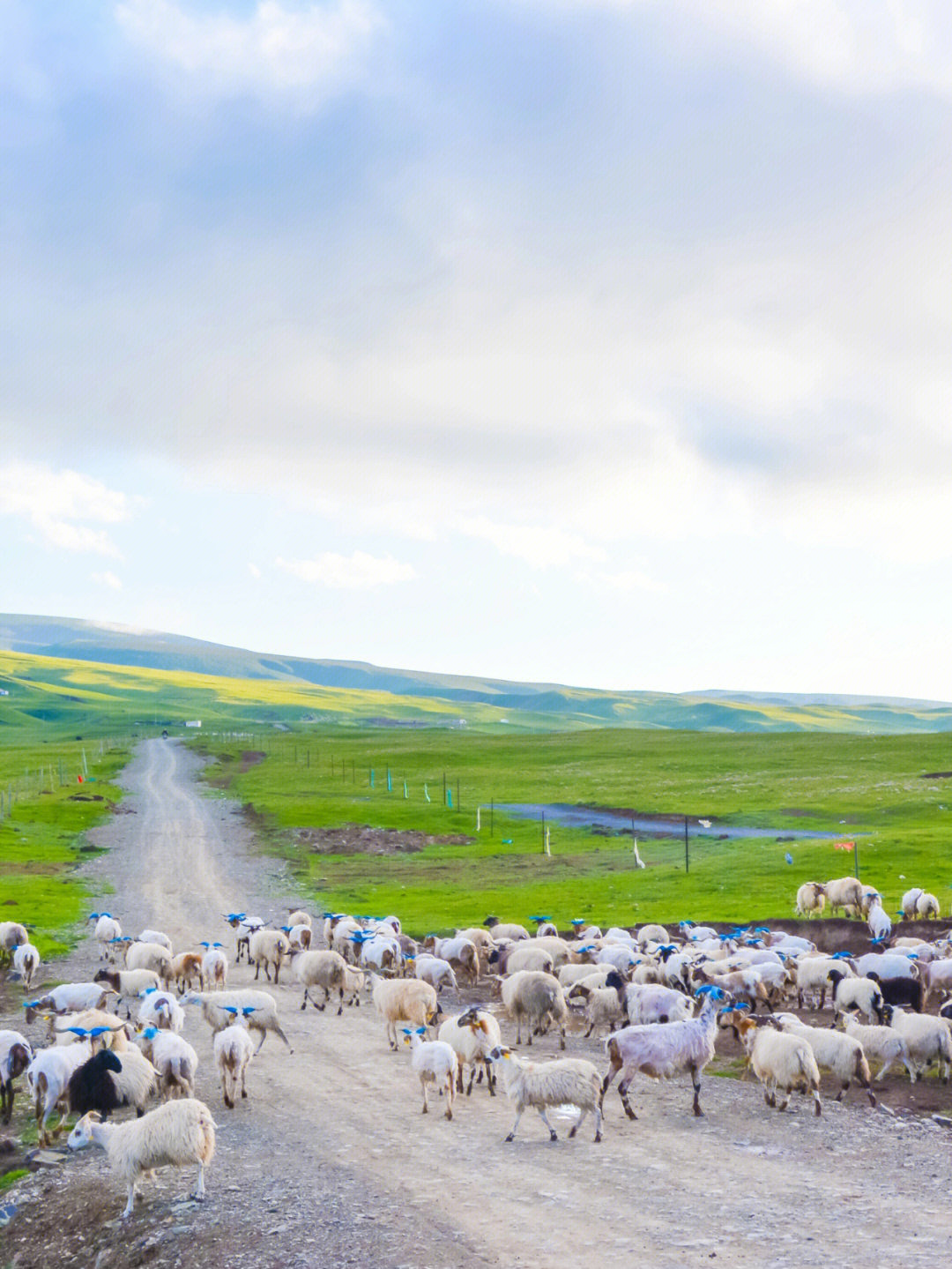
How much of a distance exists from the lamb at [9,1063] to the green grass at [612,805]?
20585 mm

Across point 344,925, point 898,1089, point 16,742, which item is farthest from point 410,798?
point 16,742

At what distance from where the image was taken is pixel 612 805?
84.8 m

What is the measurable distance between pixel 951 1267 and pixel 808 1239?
1637mm

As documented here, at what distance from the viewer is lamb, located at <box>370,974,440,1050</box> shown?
21.8 meters

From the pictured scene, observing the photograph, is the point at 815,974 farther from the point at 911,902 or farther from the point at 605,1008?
the point at 911,902

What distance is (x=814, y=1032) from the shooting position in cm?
1847

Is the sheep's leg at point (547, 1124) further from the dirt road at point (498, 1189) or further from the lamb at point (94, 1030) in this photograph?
the lamb at point (94, 1030)

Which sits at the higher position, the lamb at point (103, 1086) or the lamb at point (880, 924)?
the lamb at point (103, 1086)

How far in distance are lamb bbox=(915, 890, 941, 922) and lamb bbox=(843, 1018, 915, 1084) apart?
1911 cm

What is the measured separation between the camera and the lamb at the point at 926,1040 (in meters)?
19.2

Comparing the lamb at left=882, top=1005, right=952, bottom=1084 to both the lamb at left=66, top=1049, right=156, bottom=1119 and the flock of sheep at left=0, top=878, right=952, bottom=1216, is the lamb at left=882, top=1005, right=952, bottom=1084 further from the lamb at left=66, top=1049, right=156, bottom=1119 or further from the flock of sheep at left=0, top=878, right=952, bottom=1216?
the lamb at left=66, top=1049, right=156, bottom=1119

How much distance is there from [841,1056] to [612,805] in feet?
221

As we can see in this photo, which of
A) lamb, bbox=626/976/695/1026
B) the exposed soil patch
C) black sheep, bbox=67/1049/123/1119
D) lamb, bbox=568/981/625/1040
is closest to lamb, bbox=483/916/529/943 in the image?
lamb, bbox=568/981/625/1040

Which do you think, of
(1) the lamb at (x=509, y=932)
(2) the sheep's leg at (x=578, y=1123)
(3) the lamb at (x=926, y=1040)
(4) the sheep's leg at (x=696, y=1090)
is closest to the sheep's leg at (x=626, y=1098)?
(2) the sheep's leg at (x=578, y=1123)
